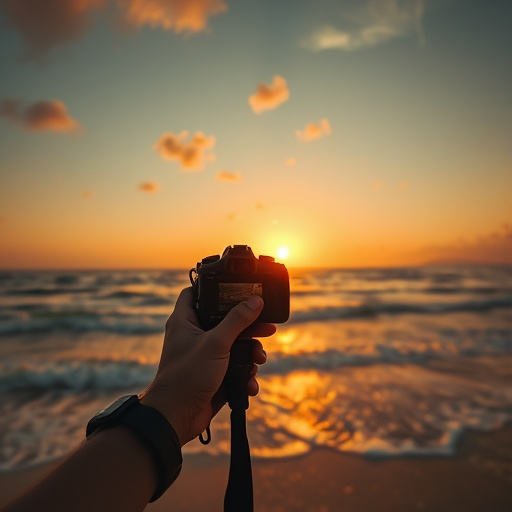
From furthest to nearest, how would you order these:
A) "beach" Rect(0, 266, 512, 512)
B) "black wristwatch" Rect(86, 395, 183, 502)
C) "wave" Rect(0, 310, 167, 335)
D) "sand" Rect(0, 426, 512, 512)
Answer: "wave" Rect(0, 310, 167, 335), "beach" Rect(0, 266, 512, 512), "sand" Rect(0, 426, 512, 512), "black wristwatch" Rect(86, 395, 183, 502)

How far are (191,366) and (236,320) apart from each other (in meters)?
0.26

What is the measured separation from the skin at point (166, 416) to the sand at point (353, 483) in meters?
1.81

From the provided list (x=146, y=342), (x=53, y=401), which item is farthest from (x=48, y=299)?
(x=53, y=401)

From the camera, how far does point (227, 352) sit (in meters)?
1.52

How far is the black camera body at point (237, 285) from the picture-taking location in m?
1.60

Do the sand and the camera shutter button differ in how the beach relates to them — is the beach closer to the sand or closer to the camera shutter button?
the sand

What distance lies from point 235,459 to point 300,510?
1804 millimetres

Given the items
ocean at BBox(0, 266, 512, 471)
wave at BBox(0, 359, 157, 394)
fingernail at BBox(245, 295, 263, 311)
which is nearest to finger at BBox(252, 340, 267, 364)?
fingernail at BBox(245, 295, 263, 311)

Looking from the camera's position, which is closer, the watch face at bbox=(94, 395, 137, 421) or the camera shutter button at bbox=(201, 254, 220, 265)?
the watch face at bbox=(94, 395, 137, 421)

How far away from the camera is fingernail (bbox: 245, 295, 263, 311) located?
1.54 metres

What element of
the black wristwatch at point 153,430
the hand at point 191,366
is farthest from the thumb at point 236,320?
the black wristwatch at point 153,430

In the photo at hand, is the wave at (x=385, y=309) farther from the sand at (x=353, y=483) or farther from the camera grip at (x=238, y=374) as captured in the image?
the camera grip at (x=238, y=374)

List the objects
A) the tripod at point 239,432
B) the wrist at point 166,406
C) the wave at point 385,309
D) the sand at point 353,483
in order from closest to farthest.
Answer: the wrist at point 166,406, the tripod at point 239,432, the sand at point 353,483, the wave at point 385,309

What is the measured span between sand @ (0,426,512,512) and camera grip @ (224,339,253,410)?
1.81 meters
